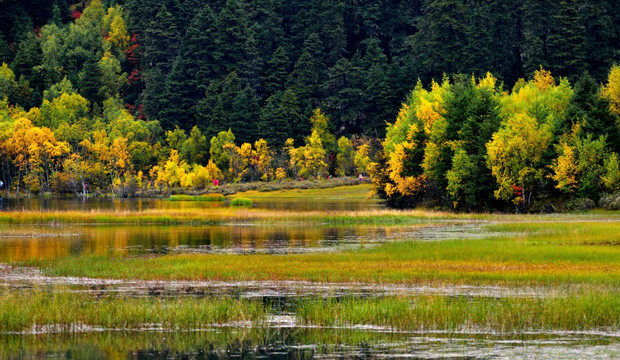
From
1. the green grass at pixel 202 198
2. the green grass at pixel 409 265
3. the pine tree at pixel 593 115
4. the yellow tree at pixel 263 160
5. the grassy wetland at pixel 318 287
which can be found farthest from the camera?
the yellow tree at pixel 263 160

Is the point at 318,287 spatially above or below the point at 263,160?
below

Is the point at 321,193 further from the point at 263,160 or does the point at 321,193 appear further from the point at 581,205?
the point at 581,205

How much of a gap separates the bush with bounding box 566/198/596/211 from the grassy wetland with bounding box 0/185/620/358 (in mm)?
20739

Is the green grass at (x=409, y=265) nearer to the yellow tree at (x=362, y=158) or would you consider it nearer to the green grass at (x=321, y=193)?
the green grass at (x=321, y=193)

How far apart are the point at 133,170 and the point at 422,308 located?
154m

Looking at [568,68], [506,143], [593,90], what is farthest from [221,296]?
[568,68]

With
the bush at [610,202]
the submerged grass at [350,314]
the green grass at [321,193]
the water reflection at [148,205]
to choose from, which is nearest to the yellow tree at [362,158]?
the green grass at [321,193]

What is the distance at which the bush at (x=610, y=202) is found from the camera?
82.9 m

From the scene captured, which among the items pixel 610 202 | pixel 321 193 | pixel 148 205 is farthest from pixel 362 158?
pixel 610 202

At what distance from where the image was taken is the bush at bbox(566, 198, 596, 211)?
85688mm

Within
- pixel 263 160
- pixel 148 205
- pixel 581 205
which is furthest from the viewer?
pixel 263 160

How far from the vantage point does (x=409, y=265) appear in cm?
4231

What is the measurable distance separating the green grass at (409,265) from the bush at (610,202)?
1249 inches

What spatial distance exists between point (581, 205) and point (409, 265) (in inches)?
1946
